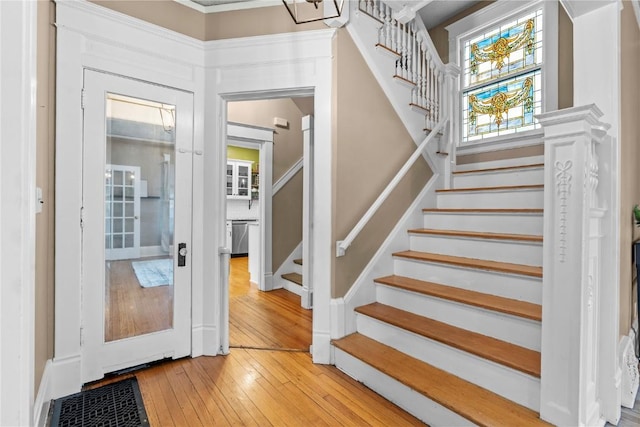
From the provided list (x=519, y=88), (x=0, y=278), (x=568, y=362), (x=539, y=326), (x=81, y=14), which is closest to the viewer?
(x=0, y=278)

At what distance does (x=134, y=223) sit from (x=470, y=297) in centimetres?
239

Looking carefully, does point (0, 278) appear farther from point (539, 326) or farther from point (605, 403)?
point (605, 403)

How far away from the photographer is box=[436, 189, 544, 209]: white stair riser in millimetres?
2447

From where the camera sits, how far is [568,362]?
1.36 meters

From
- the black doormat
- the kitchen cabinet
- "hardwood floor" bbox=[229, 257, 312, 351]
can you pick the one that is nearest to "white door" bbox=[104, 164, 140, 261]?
the black doormat

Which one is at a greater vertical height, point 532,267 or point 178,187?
point 178,187

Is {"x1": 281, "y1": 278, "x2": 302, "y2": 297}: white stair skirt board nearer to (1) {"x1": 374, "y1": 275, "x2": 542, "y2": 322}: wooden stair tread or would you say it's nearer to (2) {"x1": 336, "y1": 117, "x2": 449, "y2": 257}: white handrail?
(1) {"x1": 374, "y1": 275, "x2": 542, "y2": 322}: wooden stair tread

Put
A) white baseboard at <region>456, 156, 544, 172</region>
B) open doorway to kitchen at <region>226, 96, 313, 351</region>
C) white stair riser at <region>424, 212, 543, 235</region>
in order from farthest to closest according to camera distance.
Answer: open doorway to kitchen at <region>226, 96, 313, 351</region>
white baseboard at <region>456, 156, 544, 172</region>
white stair riser at <region>424, 212, 543, 235</region>

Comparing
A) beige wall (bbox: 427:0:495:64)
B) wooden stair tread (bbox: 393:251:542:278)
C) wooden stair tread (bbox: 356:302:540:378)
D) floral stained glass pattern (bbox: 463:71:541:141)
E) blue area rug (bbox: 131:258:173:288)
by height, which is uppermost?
beige wall (bbox: 427:0:495:64)

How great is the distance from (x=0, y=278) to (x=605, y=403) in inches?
108

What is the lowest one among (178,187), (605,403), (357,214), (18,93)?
(605,403)

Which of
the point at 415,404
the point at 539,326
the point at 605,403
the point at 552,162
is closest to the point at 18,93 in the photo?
the point at 552,162

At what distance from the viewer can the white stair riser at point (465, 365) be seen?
1.52 metres

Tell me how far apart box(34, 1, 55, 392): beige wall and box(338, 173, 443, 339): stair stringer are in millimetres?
1775
